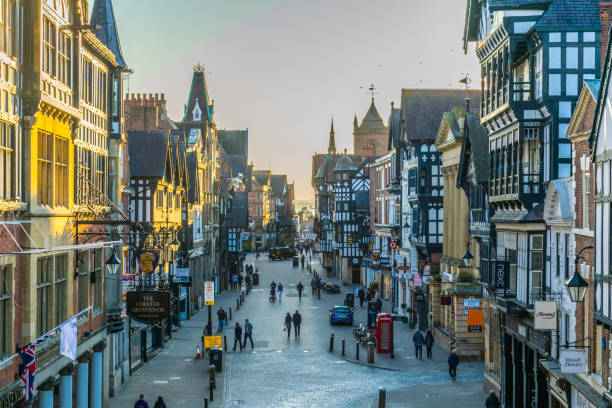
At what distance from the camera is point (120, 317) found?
26766mm

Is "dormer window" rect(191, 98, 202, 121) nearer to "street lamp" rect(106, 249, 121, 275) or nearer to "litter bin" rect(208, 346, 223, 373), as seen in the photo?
"litter bin" rect(208, 346, 223, 373)

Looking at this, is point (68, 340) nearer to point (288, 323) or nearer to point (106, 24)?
point (106, 24)

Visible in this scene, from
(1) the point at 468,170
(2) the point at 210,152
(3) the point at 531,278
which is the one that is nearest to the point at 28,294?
(3) the point at 531,278

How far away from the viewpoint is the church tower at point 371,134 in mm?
139125

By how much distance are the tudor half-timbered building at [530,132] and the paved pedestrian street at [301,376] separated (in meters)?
4.32

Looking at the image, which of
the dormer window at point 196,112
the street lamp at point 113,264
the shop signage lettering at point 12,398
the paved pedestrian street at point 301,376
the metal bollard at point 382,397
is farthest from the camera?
the dormer window at point 196,112

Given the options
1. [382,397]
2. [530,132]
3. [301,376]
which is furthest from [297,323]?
[530,132]

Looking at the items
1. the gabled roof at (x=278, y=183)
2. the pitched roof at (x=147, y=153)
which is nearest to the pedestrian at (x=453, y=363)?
the pitched roof at (x=147, y=153)

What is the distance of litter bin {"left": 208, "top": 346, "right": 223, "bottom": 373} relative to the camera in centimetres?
3225

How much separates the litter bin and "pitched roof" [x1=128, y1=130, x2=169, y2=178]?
1016cm

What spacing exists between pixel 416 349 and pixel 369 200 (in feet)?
135

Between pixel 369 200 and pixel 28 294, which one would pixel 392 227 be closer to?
pixel 369 200

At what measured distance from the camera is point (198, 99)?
270 ft

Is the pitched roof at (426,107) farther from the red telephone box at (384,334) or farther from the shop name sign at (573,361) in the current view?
the shop name sign at (573,361)
